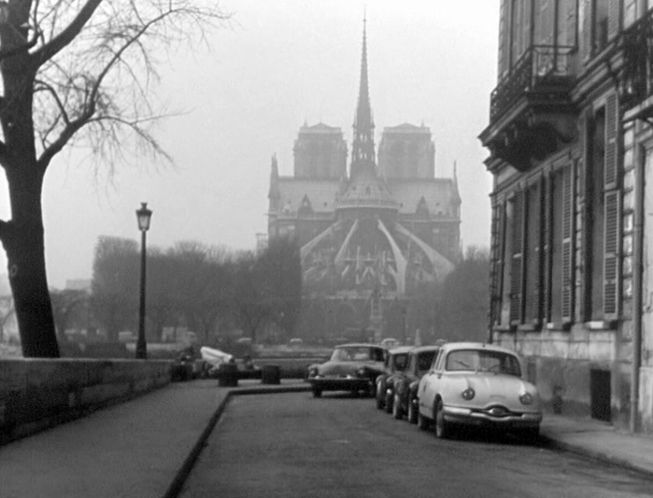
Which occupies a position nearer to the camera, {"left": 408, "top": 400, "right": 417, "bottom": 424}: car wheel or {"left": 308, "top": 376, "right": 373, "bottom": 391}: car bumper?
{"left": 408, "top": 400, "right": 417, "bottom": 424}: car wheel

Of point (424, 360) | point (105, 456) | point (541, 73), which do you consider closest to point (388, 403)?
point (424, 360)

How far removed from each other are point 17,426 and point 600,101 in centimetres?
1342

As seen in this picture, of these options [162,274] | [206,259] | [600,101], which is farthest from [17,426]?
[206,259]

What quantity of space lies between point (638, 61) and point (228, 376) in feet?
81.4

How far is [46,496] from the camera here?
11.5 meters

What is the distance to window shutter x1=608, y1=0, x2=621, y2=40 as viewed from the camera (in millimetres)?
24406

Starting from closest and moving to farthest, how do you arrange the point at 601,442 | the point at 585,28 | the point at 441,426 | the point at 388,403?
the point at 601,442 → the point at 441,426 → the point at 585,28 → the point at 388,403

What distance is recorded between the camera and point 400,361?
29.2 m

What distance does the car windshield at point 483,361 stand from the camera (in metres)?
22.0

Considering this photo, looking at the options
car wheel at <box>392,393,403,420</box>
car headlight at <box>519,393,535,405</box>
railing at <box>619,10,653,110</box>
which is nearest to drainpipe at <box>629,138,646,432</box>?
railing at <box>619,10,653,110</box>

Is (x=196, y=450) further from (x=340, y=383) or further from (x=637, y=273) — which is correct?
(x=340, y=383)

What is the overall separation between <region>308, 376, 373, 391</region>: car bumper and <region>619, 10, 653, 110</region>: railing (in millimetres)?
16297

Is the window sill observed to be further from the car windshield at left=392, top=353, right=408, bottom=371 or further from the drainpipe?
the car windshield at left=392, top=353, right=408, bottom=371

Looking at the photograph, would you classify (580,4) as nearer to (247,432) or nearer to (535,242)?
(535,242)
